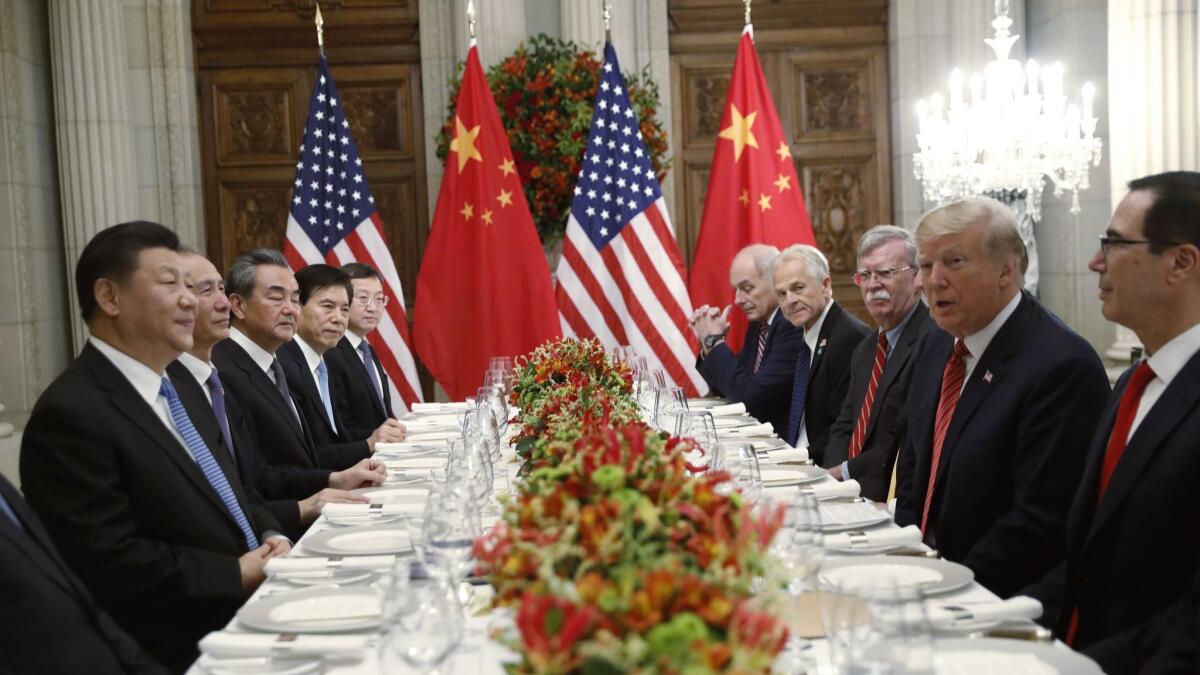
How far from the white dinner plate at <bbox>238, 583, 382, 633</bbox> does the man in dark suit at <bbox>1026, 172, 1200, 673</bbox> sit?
1.39 meters

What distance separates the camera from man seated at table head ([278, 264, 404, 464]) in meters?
4.79

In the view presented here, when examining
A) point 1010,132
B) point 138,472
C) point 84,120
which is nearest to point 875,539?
point 138,472

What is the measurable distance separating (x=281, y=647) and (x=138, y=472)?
38.1 inches

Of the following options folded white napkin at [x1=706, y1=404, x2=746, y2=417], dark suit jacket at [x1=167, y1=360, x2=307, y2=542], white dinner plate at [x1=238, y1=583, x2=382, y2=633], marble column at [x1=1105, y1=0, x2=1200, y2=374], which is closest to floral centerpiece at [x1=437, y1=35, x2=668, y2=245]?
folded white napkin at [x1=706, y1=404, x2=746, y2=417]

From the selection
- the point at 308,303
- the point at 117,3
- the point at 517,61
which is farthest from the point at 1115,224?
the point at 117,3

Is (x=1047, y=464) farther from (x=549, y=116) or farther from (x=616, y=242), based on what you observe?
(x=549, y=116)

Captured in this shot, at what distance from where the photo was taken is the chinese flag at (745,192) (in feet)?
23.9

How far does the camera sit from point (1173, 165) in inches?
239

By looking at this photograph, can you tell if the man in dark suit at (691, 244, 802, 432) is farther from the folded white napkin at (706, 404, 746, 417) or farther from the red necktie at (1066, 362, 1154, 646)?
the red necktie at (1066, 362, 1154, 646)

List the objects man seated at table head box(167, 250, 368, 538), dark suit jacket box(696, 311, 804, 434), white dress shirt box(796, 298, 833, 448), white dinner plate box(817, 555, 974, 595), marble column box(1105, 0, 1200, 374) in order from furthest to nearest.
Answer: marble column box(1105, 0, 1200, 374) → dark suit jacket box(696, 311, 804, 434) → white dress shirt box(796, 298, 833, 448) → man seated at table head box(167, 250, 368, 538) → white dinner plate box(817, 555, 974, 595)

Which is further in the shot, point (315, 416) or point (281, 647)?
point (315, 416)

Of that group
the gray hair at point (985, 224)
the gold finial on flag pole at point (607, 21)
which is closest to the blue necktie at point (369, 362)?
the gold finial on flag pole at point (607, 21)

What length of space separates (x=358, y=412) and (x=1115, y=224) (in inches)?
153

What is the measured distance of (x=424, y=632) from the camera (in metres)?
1.57
